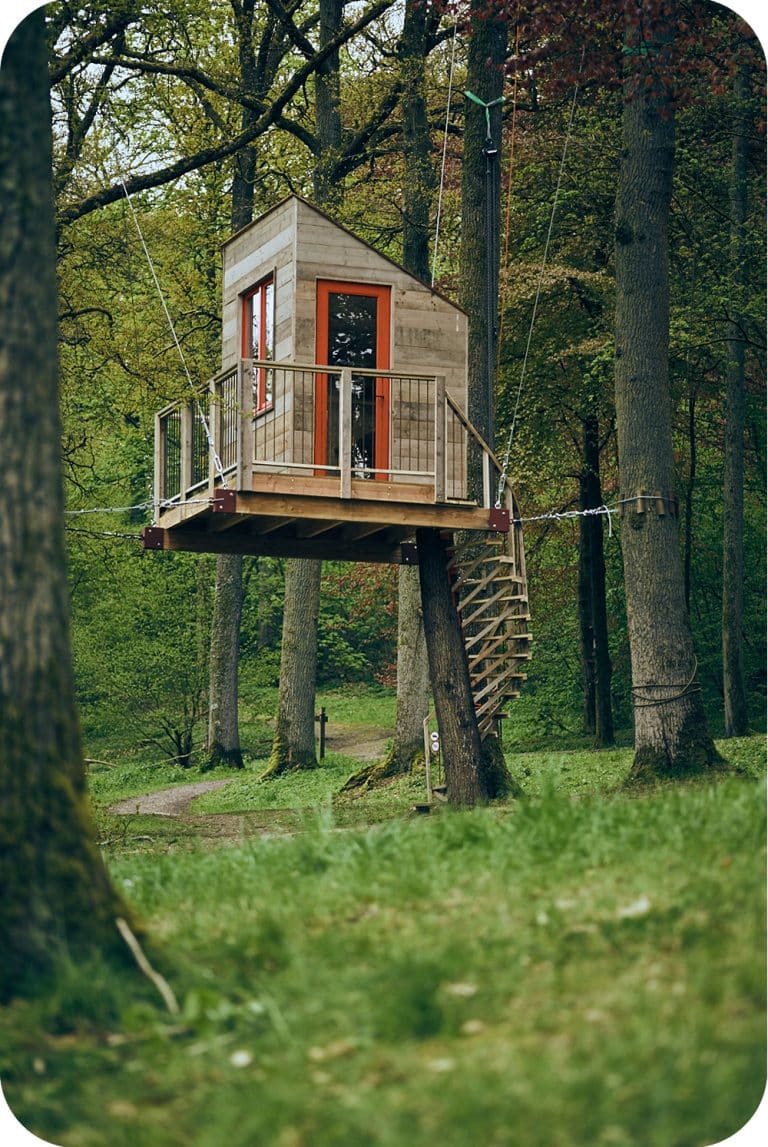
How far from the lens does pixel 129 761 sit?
30.3 meters

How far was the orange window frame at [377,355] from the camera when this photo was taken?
12664 mm

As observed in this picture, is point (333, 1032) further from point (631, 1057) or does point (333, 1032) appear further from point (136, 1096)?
point (631, 1057)

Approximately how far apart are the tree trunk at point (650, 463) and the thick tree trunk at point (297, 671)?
10.0 meters

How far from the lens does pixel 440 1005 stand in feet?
15.5

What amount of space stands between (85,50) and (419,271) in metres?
5.87

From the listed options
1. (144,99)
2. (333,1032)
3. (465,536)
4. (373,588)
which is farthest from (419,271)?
(333,1032)

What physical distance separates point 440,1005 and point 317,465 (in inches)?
299

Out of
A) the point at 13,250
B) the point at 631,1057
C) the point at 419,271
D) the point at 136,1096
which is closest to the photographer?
the point at 631,1057

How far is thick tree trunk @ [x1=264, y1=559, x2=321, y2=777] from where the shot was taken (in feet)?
74.7

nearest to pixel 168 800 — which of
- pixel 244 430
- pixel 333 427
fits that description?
pixel 333 427

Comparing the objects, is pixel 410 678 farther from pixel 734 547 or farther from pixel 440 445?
pixel 440 445

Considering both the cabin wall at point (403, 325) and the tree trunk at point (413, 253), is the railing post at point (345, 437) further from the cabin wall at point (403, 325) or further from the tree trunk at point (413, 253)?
the tree trunk at point (413, 253)

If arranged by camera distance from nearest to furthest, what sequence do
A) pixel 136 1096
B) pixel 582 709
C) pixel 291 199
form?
pixel 136 1096, pixel 291 199, pixel 582 709

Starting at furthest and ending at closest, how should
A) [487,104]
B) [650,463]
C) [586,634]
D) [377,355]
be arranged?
[586,634]
[487,104]
[650,463]
[377,355]
